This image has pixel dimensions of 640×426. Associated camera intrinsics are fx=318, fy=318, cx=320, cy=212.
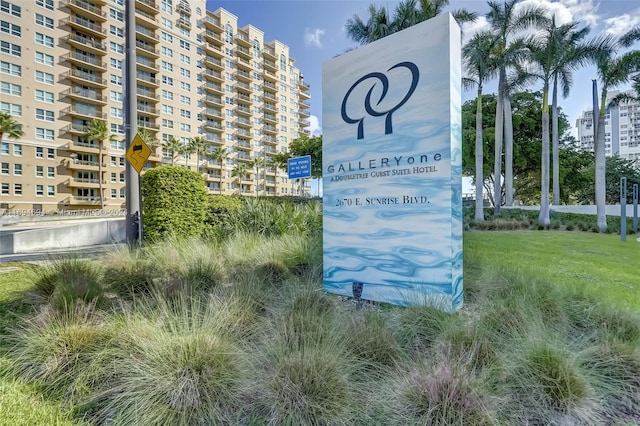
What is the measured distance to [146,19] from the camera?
48.3 metres

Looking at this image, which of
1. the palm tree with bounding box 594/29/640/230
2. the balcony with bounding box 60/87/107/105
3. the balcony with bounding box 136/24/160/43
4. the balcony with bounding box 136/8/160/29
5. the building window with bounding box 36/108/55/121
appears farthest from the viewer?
the balcony with bounding box 136/24/160/43

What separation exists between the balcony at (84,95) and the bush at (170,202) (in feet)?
150

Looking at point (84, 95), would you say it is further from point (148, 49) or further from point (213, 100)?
point (213, 100)

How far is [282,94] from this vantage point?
77250 millimetres

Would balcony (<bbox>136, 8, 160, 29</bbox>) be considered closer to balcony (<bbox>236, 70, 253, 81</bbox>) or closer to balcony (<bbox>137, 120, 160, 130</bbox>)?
balcony (<bbox>137, 120, 160, 130</bbox>)

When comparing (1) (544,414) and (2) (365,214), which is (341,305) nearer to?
(2) (365,214)

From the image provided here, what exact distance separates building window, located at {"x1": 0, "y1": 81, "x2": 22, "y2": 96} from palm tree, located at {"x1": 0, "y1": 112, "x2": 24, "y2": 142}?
351 centimetres

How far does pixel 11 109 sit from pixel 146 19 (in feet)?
74.3

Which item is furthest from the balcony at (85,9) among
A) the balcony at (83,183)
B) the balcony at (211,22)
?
the balcony at (83,183)

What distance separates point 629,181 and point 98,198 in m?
66.0

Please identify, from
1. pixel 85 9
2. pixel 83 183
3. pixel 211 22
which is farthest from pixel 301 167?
pixel 211 22

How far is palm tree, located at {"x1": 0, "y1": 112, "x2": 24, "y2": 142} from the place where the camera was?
34056 mm

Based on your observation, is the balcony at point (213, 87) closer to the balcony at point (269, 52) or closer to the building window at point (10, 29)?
the balcony at point (269, 52)

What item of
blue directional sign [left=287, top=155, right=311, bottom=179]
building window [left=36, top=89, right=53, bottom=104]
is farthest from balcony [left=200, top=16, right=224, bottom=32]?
blue directional sign [left=287, top=155, right=311, bottom=179]
